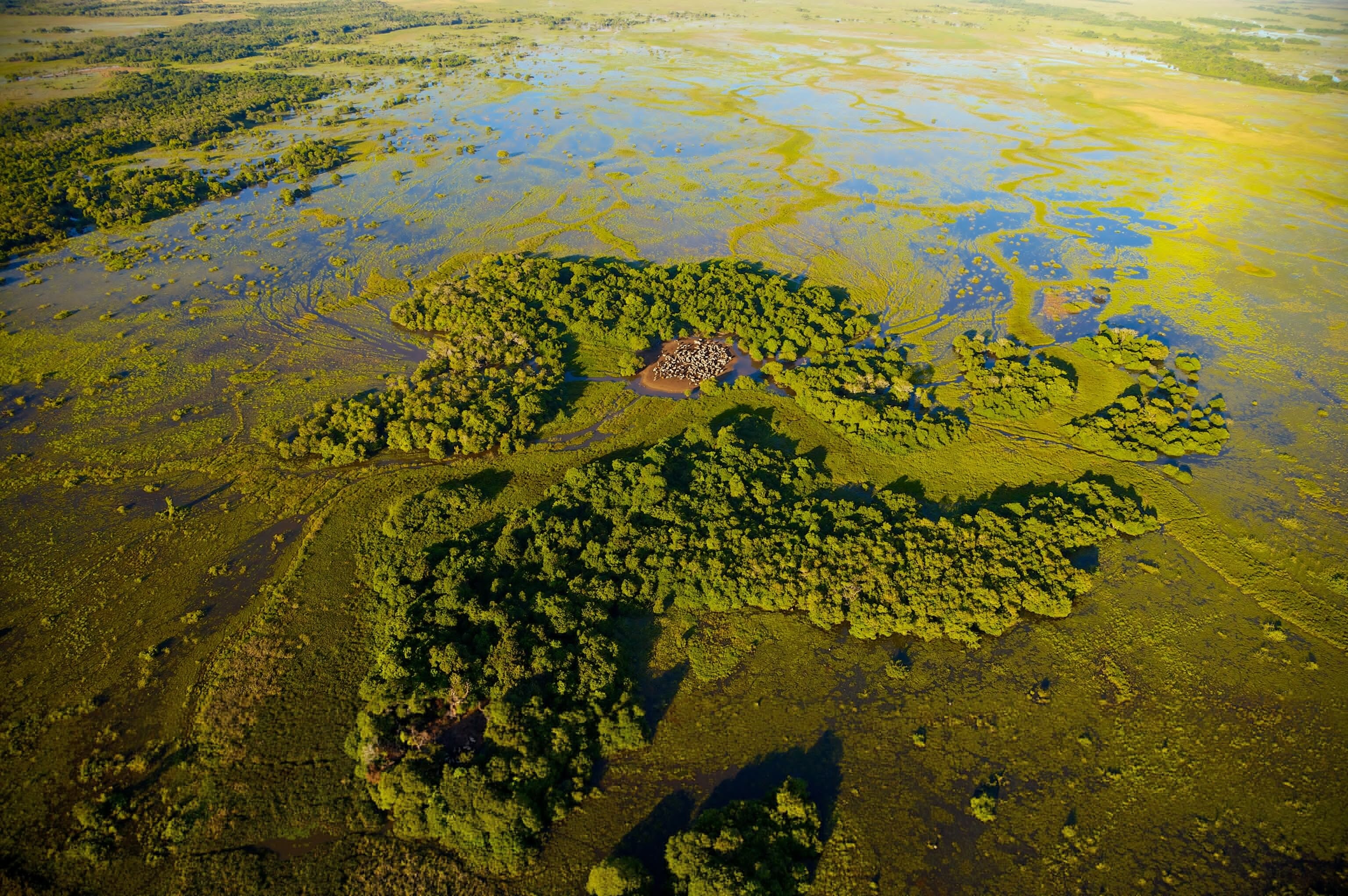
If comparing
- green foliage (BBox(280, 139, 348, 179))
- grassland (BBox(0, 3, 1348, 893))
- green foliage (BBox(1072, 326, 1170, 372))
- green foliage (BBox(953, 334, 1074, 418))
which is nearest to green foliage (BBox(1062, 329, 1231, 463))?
green foliage (BBox(1072, 326, 1170, 372))

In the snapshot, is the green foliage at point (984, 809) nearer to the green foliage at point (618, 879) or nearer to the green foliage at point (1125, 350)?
the green foliage at point (618, 879)

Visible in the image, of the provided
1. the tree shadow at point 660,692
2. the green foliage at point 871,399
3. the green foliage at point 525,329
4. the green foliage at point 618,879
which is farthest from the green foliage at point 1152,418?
the green foliage at point 618,879

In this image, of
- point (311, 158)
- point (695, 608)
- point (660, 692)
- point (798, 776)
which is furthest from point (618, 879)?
point (311, 158)

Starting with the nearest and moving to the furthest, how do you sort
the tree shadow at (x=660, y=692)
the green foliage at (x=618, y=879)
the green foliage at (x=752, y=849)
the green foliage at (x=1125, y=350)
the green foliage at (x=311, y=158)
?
the green foliage at (x=618, y=879) < the green foliage at (x=752, y=849) < the tree shadow at (x=660, y=692) < the green foliage at (x=1125, y=350) < the green foliage at (x=311, y=158)

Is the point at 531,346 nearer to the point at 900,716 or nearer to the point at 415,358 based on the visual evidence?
the point at 415,358

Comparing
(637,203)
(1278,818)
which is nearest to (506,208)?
(637,203)
